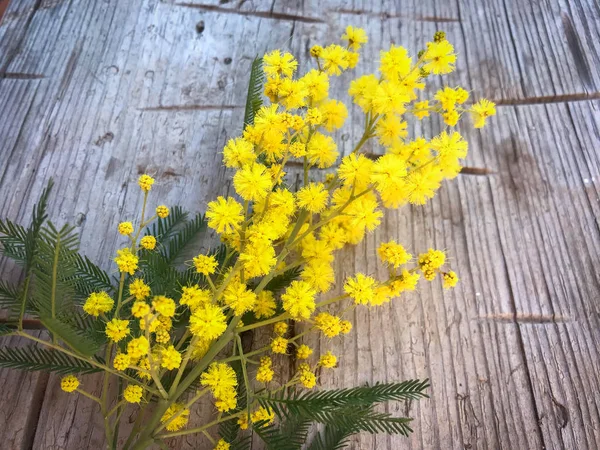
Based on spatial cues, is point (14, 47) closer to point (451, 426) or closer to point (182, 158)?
point (182, 158)

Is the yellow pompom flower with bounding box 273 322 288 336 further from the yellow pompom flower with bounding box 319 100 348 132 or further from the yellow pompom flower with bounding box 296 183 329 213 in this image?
the yellow pompom flower with bounding box 319 100 348 132

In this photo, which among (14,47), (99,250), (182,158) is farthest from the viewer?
(14,47)

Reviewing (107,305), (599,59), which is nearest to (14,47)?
(107,305)

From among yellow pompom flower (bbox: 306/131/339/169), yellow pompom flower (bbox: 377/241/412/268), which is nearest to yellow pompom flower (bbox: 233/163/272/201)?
yellow pompom flower (bbox: 306/131/339/169)

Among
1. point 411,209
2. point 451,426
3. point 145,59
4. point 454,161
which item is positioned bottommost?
point 451,426

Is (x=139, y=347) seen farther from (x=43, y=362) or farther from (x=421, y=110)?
(x=421, y=110)

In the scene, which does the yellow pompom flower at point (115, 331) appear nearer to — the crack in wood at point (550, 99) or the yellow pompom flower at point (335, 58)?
the yellow pompom flower at point (335, 58)

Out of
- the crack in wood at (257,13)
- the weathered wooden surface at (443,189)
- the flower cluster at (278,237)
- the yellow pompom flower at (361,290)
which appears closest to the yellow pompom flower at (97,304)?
the flower cluster at (278,237)
